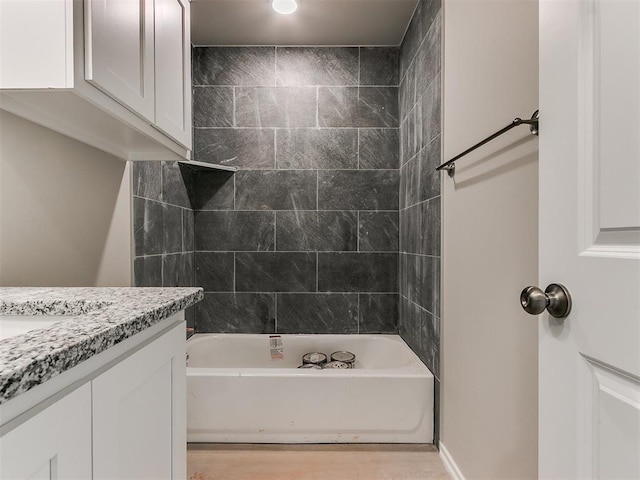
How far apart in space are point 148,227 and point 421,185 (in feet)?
5.08

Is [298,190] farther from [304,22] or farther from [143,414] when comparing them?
[143,414]

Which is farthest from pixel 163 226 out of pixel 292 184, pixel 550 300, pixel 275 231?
pixel 550 300

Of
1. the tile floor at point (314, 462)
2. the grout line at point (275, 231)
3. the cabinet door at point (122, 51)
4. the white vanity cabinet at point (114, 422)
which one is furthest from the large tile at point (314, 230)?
the white vanity cabinet at point (114, 422)

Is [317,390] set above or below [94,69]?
below

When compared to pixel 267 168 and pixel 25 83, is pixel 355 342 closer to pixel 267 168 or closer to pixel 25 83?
pixel 267 168

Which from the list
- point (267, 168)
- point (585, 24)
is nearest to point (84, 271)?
point (267, 168)

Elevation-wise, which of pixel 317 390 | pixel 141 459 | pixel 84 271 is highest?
pixel 84 271

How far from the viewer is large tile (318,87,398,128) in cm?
280

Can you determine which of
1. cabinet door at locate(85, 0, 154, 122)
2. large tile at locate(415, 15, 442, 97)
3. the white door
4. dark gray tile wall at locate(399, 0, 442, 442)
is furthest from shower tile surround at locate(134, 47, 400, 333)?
the white door

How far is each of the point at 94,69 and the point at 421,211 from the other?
175 centimetres

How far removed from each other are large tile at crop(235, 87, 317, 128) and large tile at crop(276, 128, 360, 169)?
81mm

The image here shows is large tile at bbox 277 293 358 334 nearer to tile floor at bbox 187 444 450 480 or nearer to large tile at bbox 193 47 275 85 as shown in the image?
tile floor at bbox 187 444 450 480

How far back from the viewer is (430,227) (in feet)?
6.73

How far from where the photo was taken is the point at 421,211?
2.22 meters
